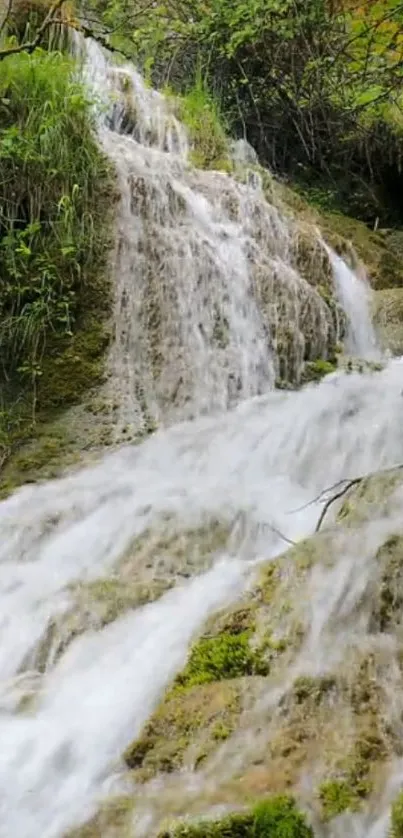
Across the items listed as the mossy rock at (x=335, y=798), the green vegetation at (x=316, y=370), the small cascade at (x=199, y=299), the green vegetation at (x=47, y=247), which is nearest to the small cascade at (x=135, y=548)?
the green vegetation at (x=316, y=370)

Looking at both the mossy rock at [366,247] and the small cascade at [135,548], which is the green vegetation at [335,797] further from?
the mossy rock at [366,247]

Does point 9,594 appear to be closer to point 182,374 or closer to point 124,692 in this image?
point 124,692

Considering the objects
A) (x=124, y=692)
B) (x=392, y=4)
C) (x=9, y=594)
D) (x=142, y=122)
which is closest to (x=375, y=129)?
(x=142, y=122)

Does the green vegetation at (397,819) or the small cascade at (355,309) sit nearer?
the green vegetation at (397,819)

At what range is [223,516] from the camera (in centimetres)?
377

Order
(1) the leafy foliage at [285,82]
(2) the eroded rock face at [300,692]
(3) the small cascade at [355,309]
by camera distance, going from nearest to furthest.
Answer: (2) the eroded rock face at [300,692] → (3) the small cascade at [355,309] → (1) the leafy foliage at [285,82]

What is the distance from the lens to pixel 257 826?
182cm

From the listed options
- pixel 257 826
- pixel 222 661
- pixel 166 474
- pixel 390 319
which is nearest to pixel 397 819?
pixel 257 826

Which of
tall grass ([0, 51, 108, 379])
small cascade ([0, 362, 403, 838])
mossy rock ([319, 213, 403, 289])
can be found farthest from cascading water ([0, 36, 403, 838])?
mossy rock ([319, 213, 403, 289])

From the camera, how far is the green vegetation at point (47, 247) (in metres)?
5.10

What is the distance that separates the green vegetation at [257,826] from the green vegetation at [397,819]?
18 centimetres

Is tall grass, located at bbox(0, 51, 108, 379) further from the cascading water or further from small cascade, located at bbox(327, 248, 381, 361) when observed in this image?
small cascade, located at bbox(327, 248, 381, 361)

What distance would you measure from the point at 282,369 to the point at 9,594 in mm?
2755

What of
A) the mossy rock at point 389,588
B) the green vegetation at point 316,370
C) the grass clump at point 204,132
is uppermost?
the grass clump at point 204,132
